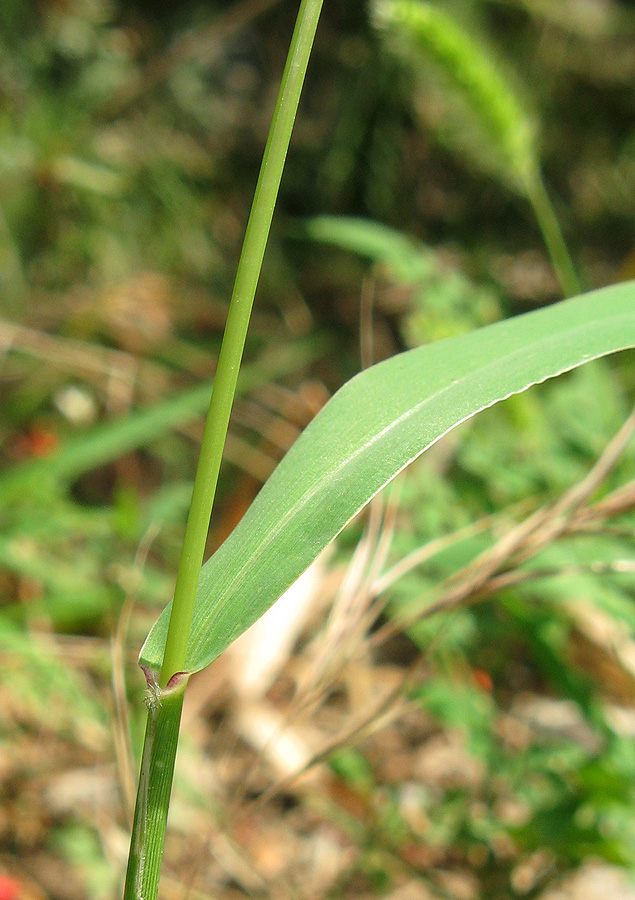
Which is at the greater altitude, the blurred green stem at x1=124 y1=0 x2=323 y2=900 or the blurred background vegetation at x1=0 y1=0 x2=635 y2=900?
the blurred background vegetation at x1=0 y1=0 x2=635 y2=900

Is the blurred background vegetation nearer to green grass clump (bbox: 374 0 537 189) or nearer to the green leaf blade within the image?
green grass clump (bbox: 374 0 537 189)

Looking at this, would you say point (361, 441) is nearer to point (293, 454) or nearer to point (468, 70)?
point (293, 454)

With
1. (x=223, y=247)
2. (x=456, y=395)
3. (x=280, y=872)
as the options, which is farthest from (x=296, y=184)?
(x=456, y=395)

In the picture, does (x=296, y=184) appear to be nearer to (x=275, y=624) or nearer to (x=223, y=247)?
(x=223, y=247)

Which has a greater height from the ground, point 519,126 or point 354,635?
point 519,126

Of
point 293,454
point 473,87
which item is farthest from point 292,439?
point 293,454

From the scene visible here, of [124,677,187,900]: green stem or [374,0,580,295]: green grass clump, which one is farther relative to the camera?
[374,0,580,295]: green grass clump

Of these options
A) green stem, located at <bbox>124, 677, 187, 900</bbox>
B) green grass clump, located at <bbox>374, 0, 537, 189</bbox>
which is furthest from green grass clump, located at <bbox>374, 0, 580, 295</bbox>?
green stem, located at <bbox>124, 677, 187, 900</bbox>
